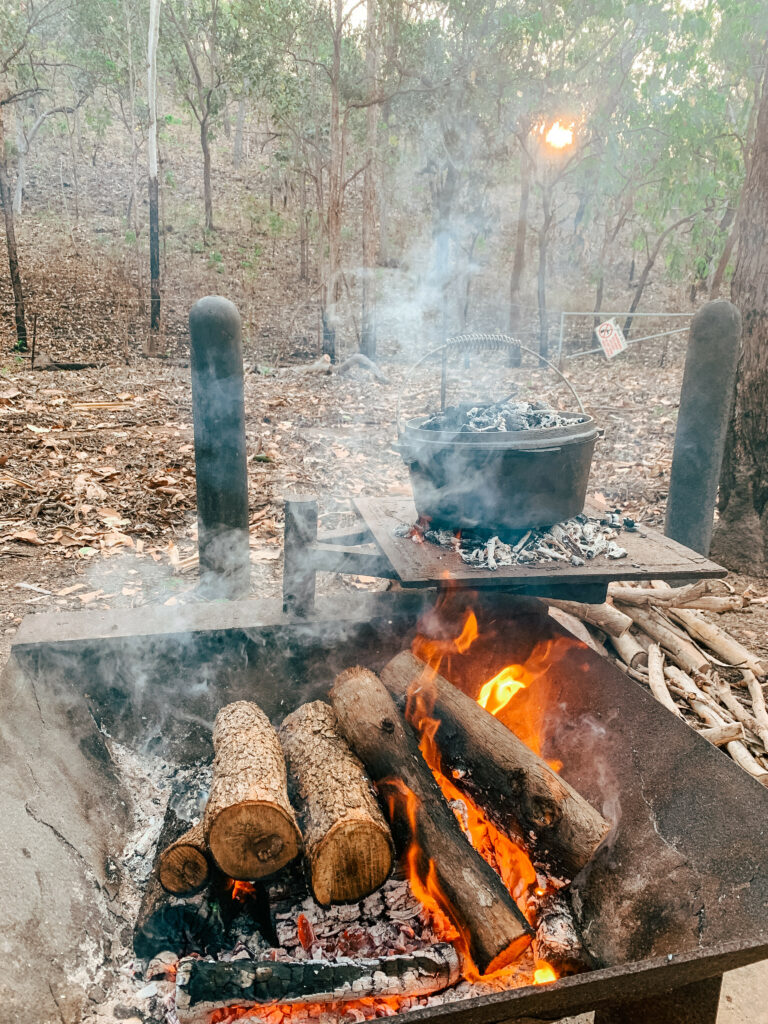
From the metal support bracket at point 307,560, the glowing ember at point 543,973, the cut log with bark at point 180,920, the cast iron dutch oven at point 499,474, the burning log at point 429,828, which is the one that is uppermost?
the cast iron dutch oven at point 499,474

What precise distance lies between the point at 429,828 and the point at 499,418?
1.74 m

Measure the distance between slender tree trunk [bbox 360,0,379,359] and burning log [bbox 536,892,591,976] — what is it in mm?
14998

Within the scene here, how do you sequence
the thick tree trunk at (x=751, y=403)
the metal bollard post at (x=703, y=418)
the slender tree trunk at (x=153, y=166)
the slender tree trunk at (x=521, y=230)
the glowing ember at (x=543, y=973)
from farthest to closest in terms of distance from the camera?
the slender tree trunk at (x=521, y=230)
the slender tree trunk at (x=153, y=166)
the thick tree trunk at (x=751, y=403)
the metal bollard post at (x=703, y=418)
the glowing ember at (x=543, y=973)

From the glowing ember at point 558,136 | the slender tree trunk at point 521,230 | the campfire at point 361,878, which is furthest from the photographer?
the slender tree trunk at point 521,230

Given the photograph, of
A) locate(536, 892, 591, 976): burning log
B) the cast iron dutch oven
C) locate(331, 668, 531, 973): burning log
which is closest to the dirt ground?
locate(536, 892, 591, 976): burning log

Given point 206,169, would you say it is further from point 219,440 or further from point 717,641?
point 717,641

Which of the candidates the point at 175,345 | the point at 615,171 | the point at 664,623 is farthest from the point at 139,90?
the point at 664,623

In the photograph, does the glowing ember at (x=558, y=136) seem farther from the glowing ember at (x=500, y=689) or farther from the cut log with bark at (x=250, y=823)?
the cut log with bark at (x=250, y=823)

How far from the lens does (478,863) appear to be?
1998 mm

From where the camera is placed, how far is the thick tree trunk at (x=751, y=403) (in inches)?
197

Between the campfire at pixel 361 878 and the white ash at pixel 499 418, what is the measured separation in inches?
50.5

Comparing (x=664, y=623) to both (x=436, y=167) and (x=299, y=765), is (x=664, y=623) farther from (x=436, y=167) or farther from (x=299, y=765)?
(x=436, y=167)

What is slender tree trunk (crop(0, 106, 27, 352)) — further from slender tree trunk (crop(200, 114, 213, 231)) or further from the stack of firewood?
the stack of firewood

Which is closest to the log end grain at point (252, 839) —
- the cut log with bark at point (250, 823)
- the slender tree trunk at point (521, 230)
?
the cut log with bark at point (250, 823)
